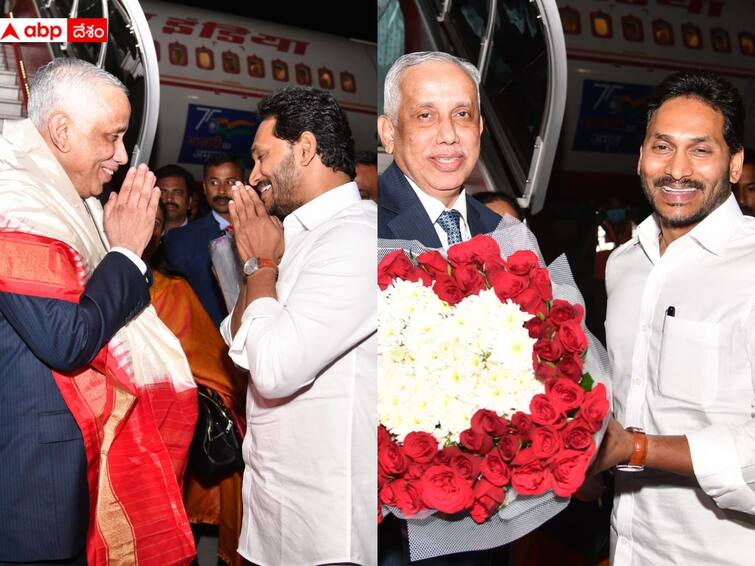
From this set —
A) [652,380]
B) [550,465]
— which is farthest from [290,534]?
[652,380]

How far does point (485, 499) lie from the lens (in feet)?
4.38

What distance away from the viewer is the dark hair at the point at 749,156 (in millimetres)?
1606

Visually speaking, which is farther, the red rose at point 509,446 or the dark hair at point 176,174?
the dark hair at point 176,174

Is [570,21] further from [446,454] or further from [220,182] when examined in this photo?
[446,454]

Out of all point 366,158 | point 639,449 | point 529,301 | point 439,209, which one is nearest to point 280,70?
point 366,158

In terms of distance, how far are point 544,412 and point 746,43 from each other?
112 centimetres

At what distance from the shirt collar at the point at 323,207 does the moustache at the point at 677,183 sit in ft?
2.12

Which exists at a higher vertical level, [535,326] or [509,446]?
[535,326]

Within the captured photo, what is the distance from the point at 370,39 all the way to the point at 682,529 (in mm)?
1344

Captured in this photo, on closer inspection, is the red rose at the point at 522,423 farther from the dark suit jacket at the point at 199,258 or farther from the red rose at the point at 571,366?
the dark suit jacket at the point at 199,258

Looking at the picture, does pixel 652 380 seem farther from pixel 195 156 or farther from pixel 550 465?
pixel 195 156

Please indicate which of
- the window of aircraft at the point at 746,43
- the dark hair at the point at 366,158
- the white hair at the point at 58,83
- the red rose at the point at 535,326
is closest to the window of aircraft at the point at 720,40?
the window of aircraft at the point at 746,43

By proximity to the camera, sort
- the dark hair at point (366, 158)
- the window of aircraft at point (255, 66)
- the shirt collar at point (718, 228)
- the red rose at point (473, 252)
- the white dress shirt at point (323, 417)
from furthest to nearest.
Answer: the window of aircraft at point (255, 66), the dark hair at point (366, 158), the white dress shirt at point (323, 417), the shirt collar at point (718, 228), the red rose at point (473, 252)

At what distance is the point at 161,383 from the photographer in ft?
6.12
